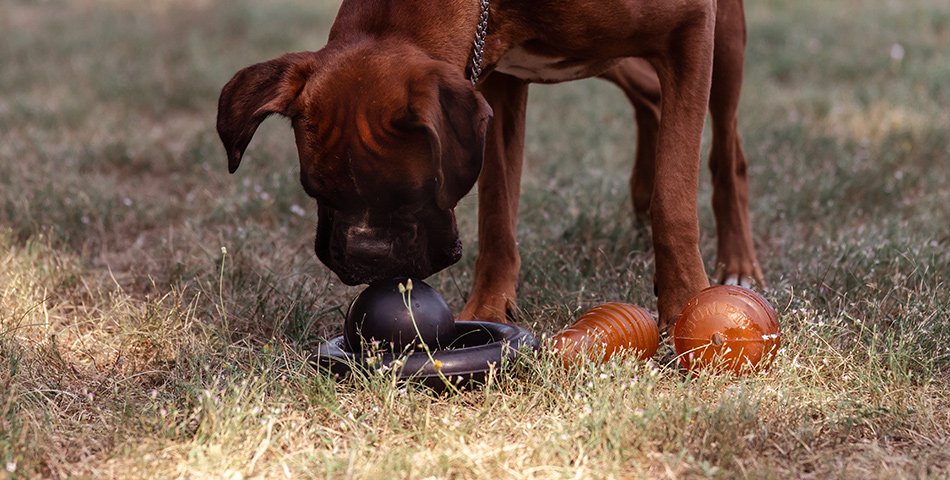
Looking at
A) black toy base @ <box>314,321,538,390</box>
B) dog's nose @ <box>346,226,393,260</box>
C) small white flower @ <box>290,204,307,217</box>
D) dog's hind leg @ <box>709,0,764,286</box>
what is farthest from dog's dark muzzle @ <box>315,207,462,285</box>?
small white flower @ <box>290,204,307,217</box>

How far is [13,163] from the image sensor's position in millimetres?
6074

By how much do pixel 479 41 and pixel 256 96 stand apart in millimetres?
717

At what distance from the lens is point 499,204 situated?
4281 millimetres

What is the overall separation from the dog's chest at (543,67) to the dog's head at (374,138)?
68 centimetres

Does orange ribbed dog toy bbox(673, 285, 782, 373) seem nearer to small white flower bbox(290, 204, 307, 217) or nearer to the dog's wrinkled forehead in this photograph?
the dog's wrinkled forehead

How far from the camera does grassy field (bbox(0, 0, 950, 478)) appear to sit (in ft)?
8.96

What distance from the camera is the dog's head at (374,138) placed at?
300 centimetres

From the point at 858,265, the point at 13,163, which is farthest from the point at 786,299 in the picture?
the point at 13,163

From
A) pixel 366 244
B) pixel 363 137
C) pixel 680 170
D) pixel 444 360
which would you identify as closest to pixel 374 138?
pixel 363 137

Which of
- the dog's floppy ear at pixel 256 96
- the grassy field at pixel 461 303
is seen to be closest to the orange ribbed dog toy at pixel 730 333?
the grassy field at pixel 461 303

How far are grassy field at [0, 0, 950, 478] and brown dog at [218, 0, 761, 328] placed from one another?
372mm

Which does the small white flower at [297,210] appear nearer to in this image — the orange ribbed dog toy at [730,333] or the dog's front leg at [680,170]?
the dog's front leg at [680,170]

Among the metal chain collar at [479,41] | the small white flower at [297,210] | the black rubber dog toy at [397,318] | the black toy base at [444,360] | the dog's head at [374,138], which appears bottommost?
the small white flower at [297,210]

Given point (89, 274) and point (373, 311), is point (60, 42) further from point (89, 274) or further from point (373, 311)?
point (373, 311)
